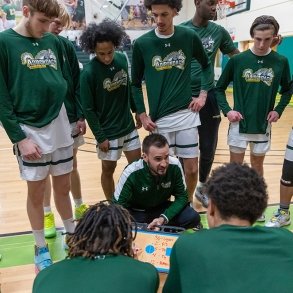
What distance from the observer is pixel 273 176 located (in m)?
3.69

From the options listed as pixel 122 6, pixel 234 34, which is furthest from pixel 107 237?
pixel 122 6

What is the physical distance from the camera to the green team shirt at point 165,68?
227 cm

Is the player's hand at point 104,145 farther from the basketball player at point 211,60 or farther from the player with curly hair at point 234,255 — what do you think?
the player with curly hair at point 234,255

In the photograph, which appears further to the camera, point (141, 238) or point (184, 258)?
point (141, 238)

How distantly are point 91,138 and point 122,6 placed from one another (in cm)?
895

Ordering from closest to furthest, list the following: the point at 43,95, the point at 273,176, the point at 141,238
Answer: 1. the point at 43,95
2. the point at 141,238
3. the point at 273,176

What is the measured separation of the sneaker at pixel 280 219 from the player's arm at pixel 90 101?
134cm

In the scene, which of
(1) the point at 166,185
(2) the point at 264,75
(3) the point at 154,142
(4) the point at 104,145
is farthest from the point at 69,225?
(2) the point at 264,75

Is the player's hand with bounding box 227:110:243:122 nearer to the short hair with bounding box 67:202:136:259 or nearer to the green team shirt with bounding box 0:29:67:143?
the green team shirt with bounding box 0:29:67:143

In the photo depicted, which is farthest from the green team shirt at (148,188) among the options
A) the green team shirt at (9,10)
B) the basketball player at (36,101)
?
the green team shirt at (9,10)

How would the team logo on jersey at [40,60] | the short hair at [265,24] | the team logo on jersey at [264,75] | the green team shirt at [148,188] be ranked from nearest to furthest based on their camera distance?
1. the team logo on jersey at [40,60]
2. the green team shirt at [148,188]
3. the short hair at [265,24]
4. the team logo on jersey at [264,75]

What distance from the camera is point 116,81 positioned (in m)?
2.37

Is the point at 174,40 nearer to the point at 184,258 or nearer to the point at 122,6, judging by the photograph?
the point at 184,258

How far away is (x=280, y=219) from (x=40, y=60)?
1958 mm
